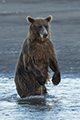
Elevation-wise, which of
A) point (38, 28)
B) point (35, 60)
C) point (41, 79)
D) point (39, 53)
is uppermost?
point (38, 28)

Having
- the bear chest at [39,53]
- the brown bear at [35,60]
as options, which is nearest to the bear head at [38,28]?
the brown bear at [35,60]

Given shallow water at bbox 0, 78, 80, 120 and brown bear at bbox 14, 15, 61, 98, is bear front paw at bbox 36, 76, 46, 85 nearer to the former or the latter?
A: brown bear at bbox 14, 15, 61, 98

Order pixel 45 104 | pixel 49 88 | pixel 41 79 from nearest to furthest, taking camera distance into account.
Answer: pixel 45 104, pixel 41 79, pixel 49 88

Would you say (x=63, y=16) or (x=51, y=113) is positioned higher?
(x=51, y=113)

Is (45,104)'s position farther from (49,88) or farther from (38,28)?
(38,28)

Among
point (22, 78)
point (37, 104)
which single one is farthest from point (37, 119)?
point (22, 78)

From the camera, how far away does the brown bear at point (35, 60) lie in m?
6.37

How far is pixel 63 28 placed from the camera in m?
16.4

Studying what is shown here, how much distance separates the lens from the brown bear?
6.37 meters

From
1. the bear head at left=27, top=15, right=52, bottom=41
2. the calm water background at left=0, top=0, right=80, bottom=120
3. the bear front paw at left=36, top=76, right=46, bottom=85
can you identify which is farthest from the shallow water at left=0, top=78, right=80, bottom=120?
the bear head at left=27, top=15, right=52, bottom=41

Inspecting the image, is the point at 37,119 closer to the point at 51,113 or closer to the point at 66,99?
the point at 51,113

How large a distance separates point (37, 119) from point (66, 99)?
1131mm

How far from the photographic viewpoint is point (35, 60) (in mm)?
6504

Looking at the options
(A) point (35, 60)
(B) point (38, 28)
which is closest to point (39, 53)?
(A) point (35, 60)
